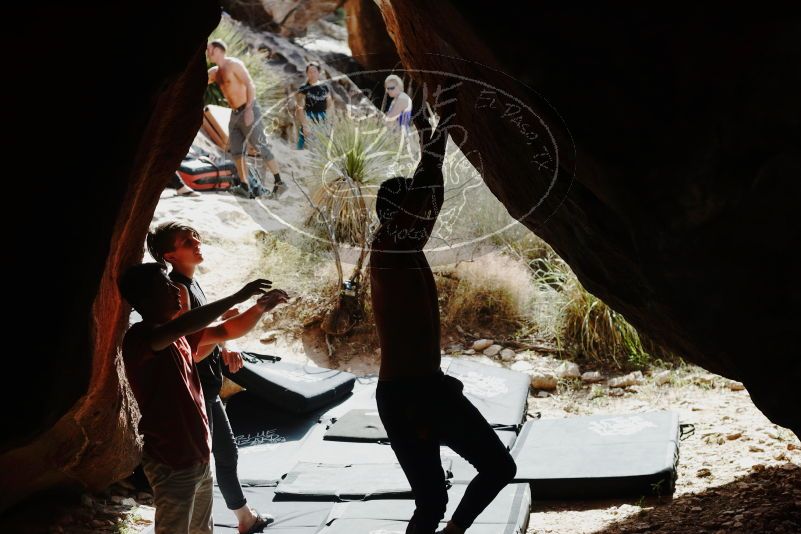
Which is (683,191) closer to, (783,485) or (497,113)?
(497,113)

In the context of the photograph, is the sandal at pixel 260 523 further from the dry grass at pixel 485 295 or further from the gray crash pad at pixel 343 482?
the dry grass at pixel 485 295

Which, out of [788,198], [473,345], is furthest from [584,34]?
[473,345]

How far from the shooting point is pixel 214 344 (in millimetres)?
2982

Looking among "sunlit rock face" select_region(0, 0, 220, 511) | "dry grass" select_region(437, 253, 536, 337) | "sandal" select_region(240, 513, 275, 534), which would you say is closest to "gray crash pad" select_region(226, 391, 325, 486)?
"sandal" select_region(240, 513, 275, 534)

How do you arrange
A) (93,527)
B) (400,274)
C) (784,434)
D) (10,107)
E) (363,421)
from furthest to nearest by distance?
(363,421)
(784,434)
(93,527)
(400,274)
(10,107)

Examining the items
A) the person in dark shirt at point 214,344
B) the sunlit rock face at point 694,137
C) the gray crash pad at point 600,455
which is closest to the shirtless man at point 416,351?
the person in dark shirt at point 214,344

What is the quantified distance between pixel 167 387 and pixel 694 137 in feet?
5.72

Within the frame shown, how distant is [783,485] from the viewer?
12.4ft

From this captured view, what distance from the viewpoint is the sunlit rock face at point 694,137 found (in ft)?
7.25

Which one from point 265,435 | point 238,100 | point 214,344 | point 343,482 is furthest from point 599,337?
point 214,344

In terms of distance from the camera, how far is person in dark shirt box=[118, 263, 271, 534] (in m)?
2.54

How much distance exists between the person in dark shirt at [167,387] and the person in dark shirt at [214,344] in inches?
8.0

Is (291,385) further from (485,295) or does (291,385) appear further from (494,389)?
(485,295)

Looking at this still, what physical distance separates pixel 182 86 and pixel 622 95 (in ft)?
5.62
